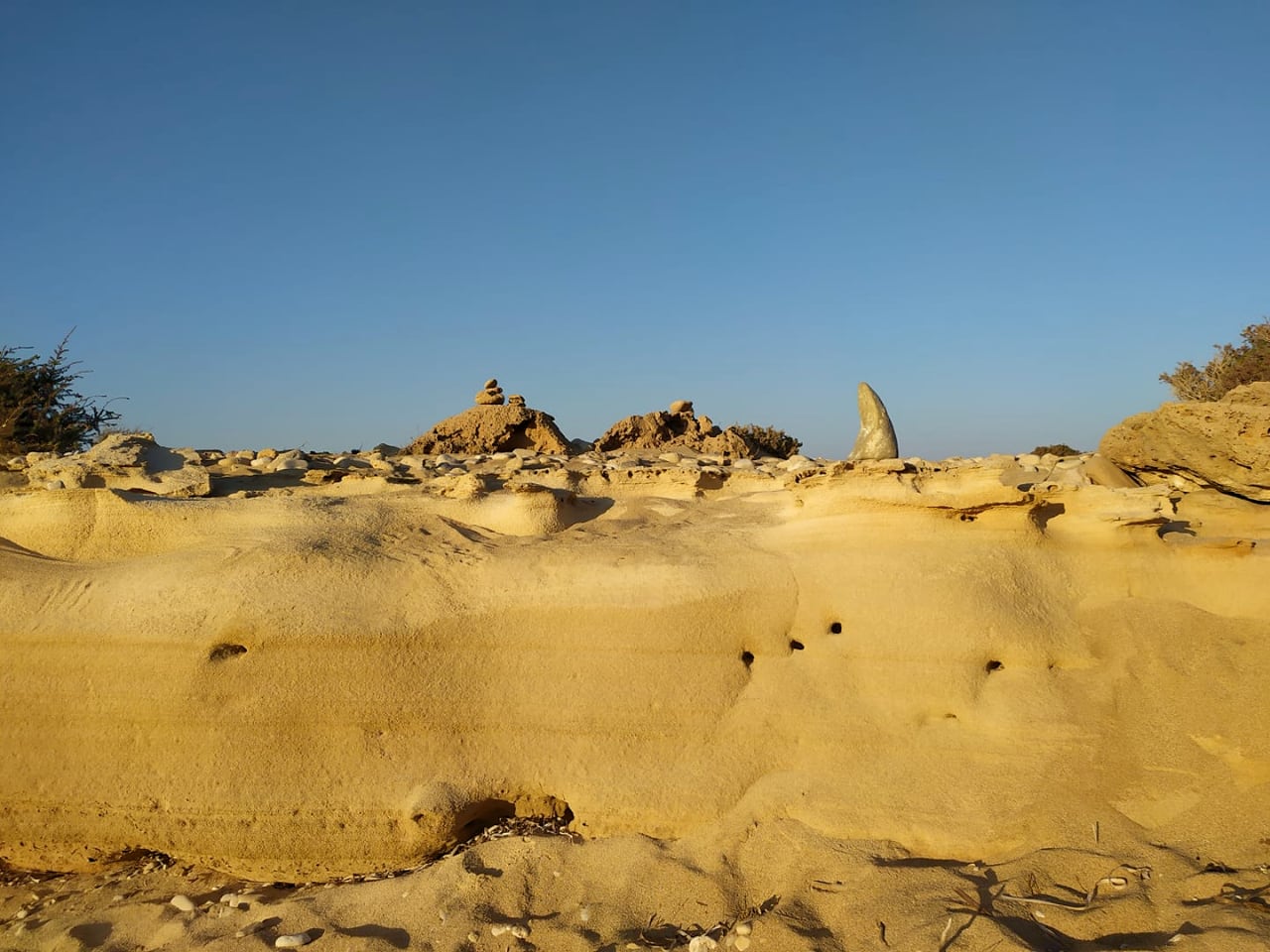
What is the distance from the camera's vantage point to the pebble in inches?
133

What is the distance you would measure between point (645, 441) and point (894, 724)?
5.95 meters

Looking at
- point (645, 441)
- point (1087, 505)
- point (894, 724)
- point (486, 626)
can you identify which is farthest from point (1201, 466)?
point (645, 441)

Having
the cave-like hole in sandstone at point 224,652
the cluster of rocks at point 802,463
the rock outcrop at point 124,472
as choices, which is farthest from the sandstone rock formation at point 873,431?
the rock outcrop at point 124,472

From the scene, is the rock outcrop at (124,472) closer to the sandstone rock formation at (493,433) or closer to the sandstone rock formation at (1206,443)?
the sandstone rock formation at (493,433)

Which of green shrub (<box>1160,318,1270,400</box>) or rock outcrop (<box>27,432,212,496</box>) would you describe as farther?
green shrub (<box>1160,318,1270,400</box>)

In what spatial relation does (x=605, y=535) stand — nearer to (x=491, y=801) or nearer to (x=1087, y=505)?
(x=491, y=801)

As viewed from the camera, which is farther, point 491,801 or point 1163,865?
point 491,801

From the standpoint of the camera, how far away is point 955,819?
326 centimetres

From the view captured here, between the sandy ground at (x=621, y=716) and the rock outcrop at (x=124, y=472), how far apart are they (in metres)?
0.73

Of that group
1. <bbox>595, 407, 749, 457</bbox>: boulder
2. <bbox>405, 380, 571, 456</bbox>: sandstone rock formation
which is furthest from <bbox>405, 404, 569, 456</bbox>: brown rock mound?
<bbox>595, 407, 749, 457</bbox>: boulder

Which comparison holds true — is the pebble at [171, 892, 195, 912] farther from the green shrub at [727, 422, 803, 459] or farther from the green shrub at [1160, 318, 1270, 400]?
the green shrub at [1160, 318, 1270, 400]

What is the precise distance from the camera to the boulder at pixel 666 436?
8969 millimetres

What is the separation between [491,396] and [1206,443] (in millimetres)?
7946

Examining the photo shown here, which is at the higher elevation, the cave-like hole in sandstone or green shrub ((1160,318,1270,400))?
green shrub ((1160,318,1270,400))
